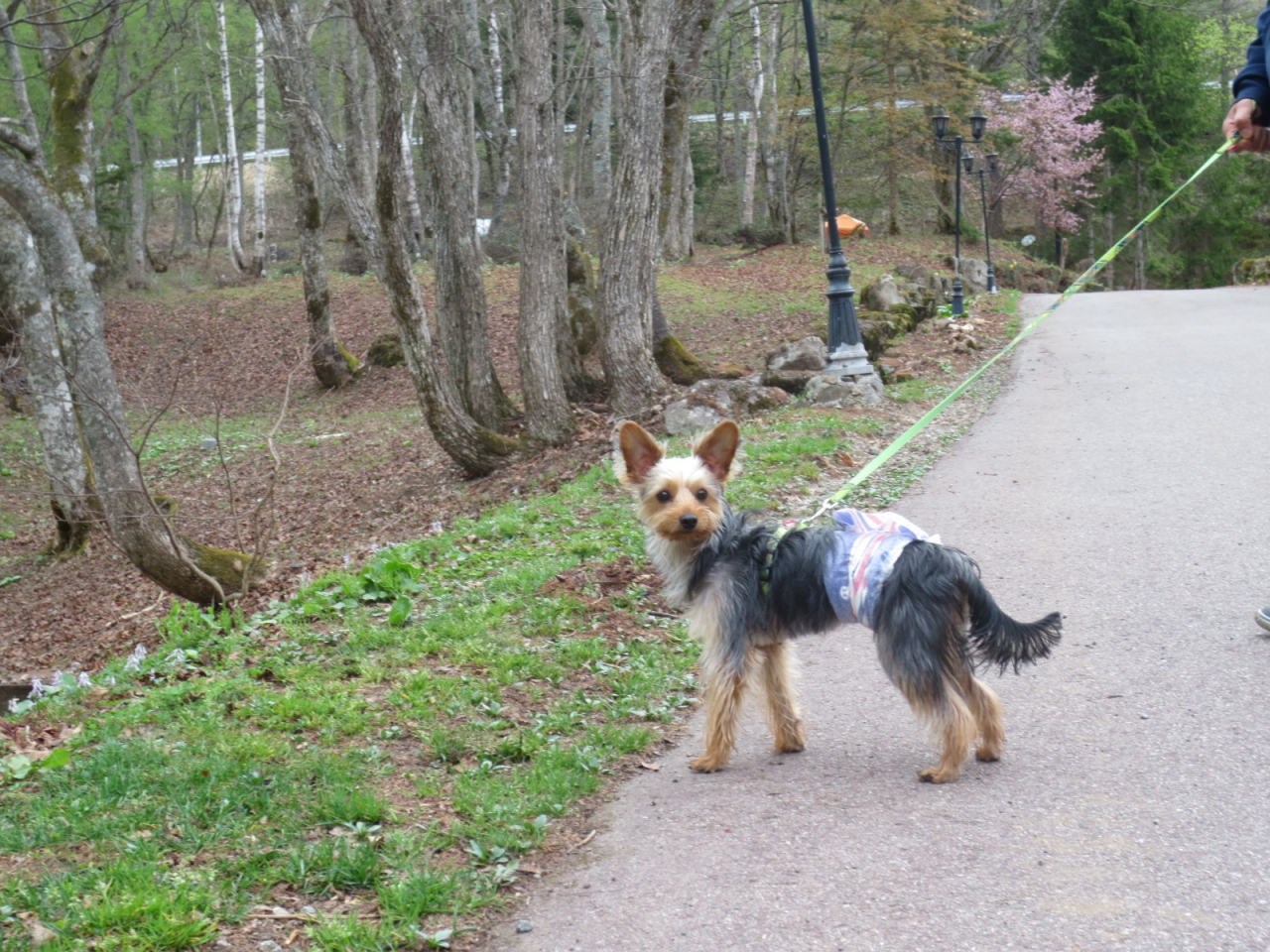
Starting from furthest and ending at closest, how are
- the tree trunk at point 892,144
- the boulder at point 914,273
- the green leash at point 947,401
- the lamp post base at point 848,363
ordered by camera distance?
1. the tree trunk at point 892,144
2. the boulder at point 914,273
3. the lamp post base at point 848,363
4. the green leash at point 947,401

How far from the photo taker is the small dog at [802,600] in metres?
4.45

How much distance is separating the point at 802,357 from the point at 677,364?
90.0 inches

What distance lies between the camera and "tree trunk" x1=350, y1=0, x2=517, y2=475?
42.0ft

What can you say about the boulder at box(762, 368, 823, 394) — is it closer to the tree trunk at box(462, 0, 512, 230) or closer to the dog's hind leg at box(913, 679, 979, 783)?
the tree trunk at box(462, 0, 512, 230)

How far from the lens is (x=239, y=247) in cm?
3688

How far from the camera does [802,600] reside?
4.80m

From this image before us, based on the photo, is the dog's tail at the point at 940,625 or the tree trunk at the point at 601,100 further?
the tree trunk at the point at 601,100

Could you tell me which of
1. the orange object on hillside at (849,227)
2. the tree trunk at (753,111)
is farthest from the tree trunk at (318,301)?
the tree trunk at (753,111)

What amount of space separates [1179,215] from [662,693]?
162 ft

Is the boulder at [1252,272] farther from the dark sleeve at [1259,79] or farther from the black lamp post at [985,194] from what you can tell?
the dark sleeve at [1259,79]

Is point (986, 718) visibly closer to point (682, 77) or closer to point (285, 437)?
point (285, 437)

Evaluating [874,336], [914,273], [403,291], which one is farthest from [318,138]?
[914,273]

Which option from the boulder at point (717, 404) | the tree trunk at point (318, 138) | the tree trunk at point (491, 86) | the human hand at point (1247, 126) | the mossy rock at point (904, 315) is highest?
the tree trunk at point (491, 86)

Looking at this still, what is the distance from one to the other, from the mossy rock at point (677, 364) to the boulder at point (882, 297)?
626 cm
